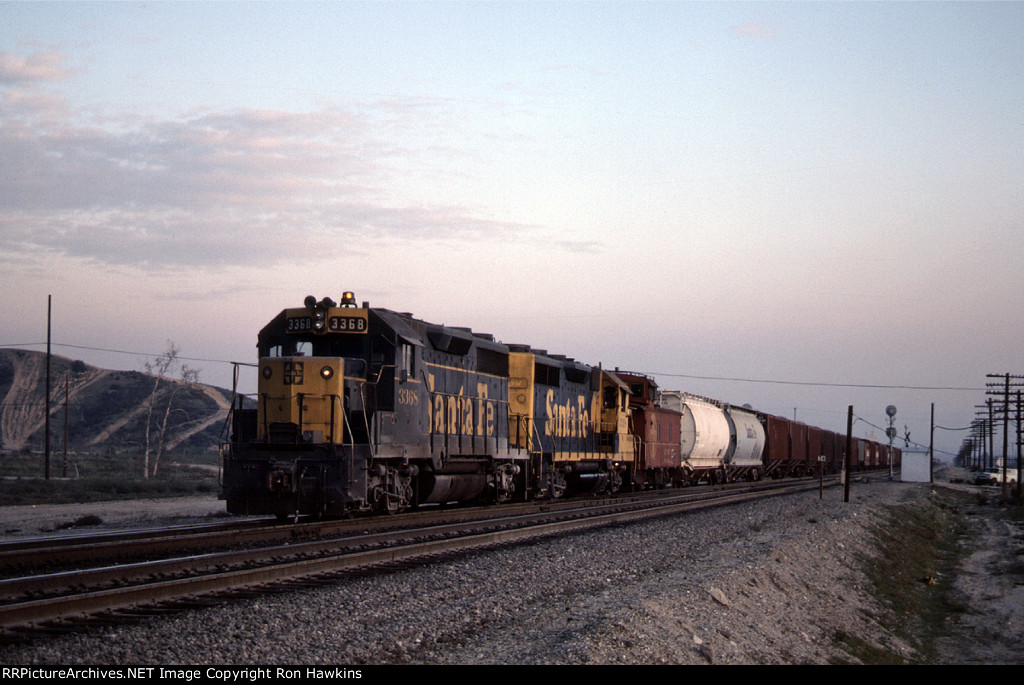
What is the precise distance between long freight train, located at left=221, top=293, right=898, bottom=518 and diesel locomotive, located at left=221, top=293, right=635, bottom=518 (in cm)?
3

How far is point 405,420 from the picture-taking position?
17.8 m

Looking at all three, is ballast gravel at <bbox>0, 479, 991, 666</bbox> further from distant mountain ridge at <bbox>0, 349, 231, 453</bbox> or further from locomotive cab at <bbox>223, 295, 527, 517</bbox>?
distant mountain ridge at <bbox>0, 349, 231, 453</bbox>

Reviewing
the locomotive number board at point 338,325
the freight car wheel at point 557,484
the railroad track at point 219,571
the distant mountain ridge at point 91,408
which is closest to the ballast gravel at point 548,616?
the railroad track at point 219,571

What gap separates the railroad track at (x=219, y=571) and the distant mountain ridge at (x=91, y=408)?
7727 centimetres

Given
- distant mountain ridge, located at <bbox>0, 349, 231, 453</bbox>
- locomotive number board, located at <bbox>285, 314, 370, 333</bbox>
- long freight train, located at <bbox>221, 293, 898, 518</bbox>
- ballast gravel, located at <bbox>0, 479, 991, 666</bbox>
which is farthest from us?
distant mountain ridge, located at <bbox>0, 349, 231, 453</bbox>

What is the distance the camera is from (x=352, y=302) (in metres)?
17.5

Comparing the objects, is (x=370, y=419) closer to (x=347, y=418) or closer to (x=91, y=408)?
(x=347, y=418)

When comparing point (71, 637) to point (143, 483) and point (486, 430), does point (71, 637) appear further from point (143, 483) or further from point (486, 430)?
point (143, 483)

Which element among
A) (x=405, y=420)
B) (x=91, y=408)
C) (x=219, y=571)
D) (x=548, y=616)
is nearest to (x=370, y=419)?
(x=405, y=420)

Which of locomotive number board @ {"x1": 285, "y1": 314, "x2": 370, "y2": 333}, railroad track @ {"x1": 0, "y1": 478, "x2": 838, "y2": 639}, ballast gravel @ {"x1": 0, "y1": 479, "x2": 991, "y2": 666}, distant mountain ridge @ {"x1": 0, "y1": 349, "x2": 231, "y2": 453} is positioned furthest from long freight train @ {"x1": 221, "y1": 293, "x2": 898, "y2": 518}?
distant mountain ridge @ {"x1": 0, "y1": 349, "x2": 231, "y2": 453}

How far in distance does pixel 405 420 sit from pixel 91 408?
4229 inches

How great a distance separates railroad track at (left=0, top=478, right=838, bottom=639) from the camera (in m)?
8.15

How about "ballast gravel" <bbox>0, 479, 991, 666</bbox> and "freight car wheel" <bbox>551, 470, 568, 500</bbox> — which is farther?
"freight car wheel" <bbox>551, 470, 568, 500</bbox>

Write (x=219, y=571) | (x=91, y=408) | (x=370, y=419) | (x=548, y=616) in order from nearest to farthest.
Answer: (x=548, y=616), (x=219, y=571), (x=370, y=419), (x=91, y=408)
